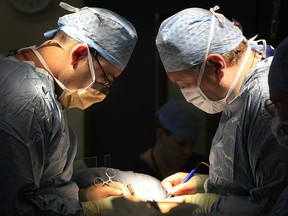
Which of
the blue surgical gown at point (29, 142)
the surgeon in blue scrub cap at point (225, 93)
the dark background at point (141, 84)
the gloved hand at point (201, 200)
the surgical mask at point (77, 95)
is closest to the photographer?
the blue surgical gown at point (29, 142)

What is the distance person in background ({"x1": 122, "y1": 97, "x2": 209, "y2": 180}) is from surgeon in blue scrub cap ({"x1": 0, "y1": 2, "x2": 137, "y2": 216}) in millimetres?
527

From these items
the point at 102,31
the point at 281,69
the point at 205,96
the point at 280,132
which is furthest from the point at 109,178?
the point at 281,69

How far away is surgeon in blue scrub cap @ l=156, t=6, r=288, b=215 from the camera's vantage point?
2191 millimetres

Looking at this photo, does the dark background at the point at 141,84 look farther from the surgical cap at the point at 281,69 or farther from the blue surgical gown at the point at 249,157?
the surgical cap at the point at 281,69

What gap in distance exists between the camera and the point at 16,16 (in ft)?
9.61

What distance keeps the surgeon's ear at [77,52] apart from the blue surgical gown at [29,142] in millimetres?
163

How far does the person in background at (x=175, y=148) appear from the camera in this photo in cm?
306

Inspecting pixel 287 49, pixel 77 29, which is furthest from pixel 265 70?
pixel 77 29

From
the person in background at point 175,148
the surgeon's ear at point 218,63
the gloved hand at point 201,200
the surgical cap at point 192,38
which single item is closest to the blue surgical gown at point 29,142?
the gloved hand at point 201,200

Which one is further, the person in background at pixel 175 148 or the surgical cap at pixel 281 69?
the person in background at pixel 175 148

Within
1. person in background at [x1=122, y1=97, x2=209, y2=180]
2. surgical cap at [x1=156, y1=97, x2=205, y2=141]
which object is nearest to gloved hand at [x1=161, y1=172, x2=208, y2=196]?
person in background at [x1=122, y1=97, x2=209, y2=180]

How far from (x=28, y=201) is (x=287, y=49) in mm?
1072

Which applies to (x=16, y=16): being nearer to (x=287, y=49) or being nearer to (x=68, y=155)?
(x=68, y=155)

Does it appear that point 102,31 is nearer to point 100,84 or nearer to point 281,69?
point 100,84
